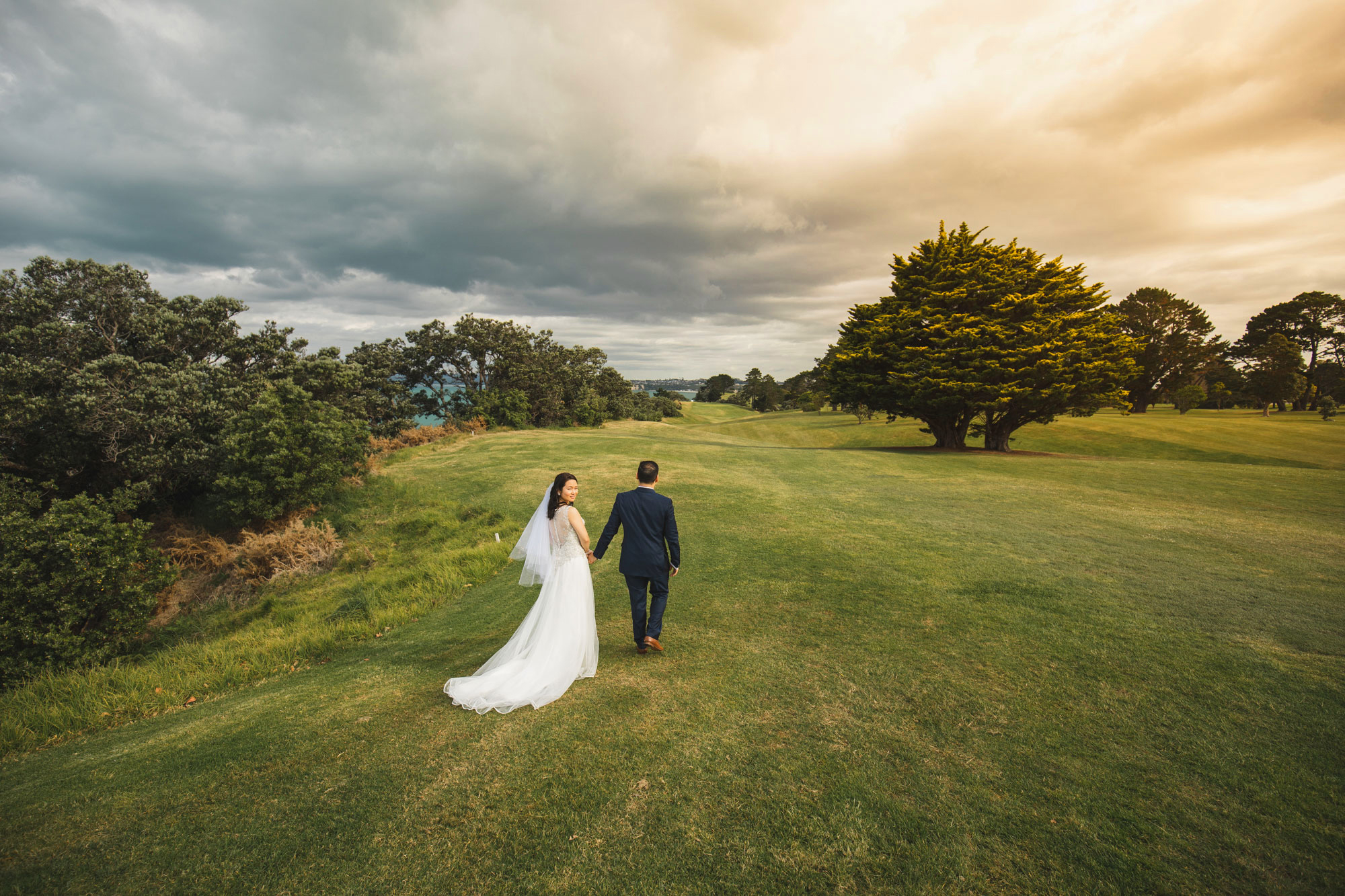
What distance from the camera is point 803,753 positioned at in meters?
4.57

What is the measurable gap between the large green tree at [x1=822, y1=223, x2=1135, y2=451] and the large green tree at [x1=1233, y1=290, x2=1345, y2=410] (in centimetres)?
4630

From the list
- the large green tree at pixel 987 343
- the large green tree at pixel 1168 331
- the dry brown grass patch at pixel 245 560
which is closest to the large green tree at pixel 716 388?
the large green tree at pixel 1168 331

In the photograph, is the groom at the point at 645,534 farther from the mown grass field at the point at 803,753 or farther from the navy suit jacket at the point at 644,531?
the mown grass field at the point at 803,753

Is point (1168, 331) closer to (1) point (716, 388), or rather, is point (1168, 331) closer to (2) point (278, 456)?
(2) point (278, 456)

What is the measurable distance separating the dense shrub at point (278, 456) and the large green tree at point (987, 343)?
88.3 ft

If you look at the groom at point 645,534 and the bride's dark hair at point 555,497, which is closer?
the bride's dark hair at point 555,497

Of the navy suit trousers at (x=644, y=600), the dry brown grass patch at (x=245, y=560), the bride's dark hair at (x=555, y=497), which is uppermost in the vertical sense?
the bride's dark hair at (x=555, y=497)

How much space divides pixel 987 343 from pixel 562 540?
29.6 meters

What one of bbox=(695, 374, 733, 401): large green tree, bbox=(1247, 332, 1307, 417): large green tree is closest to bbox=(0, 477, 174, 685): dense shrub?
bbox=(1247, 332, 1307, 417): large green tree

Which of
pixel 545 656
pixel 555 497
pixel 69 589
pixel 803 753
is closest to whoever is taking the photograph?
pixel 803 753

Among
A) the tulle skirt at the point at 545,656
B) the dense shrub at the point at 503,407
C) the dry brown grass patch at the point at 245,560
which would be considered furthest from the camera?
the dense shrub at the point at 503,407

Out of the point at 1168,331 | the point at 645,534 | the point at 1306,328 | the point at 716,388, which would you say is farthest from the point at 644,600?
the point at 716,388

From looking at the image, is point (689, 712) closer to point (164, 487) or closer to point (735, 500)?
point (735, 500)

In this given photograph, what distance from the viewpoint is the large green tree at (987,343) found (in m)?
27.4
